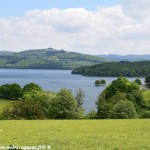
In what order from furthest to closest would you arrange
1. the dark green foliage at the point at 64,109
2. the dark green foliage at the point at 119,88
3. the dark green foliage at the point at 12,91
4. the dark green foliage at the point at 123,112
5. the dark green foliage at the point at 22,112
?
the dark green foliage at the point at 12,91, the dark green foliage at the point at 119,88, the dark green foliage at the point at 64,109, the dark green foliage at the point at 123,112, the dark green foliage at the point at 22,112

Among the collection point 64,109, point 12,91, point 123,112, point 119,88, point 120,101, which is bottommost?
point 12,91

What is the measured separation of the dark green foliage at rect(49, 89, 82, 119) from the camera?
59.8 metres

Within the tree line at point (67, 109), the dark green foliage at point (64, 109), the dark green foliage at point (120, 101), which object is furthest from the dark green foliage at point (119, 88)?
the dark green foliage at point (64, 109)

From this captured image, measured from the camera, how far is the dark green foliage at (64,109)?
59.8m

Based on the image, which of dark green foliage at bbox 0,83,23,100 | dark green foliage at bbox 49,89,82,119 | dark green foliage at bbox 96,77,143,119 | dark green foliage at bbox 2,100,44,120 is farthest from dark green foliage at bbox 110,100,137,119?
dark green foliage at bbox 0,83,23,100

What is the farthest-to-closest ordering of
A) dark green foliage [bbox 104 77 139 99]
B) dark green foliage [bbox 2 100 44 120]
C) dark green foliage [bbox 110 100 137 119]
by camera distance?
dark green foliage [bbox 104 77 139 99], dark green foliage [bbox 110 100 137 119], dark green foliage [bbox 2 100 44 120]

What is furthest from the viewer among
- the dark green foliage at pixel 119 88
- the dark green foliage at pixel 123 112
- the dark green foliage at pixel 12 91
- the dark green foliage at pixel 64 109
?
the dark green foliage at pixel 12 91

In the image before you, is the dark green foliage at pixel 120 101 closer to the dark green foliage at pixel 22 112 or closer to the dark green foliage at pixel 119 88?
the dark green foliage at pixel 119 88

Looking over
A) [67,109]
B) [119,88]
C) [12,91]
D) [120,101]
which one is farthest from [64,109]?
[12,91]

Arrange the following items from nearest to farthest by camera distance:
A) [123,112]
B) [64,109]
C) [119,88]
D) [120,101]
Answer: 1. [123,112]
2. [64,109]
3. [120,101]
4. [119,88]

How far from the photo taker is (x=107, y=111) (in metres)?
63.2

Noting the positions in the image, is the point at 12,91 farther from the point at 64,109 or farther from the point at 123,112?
the point at 123,112

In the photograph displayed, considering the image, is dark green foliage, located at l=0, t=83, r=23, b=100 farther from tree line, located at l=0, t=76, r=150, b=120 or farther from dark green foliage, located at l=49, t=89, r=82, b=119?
dark green foliage, located at l=49, t=89, r=82, b=119

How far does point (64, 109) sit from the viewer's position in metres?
60.8
